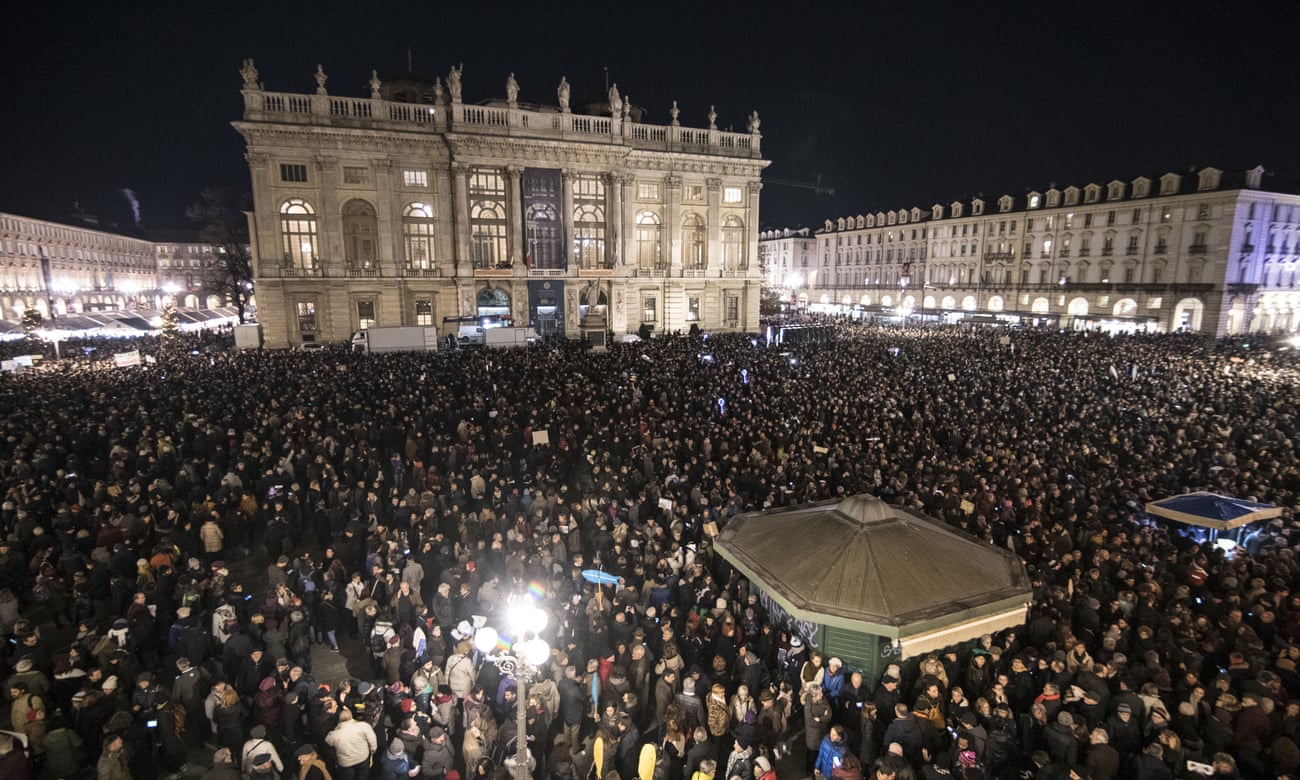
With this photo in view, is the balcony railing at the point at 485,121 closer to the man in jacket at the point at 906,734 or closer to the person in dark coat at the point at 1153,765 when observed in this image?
the man in jacket at the point at 906,734

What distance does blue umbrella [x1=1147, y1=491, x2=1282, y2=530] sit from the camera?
10531 millimetres

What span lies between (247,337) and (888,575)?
38437mm

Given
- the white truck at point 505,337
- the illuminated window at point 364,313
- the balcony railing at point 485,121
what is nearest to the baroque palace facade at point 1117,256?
the balcony railing at point 485,121

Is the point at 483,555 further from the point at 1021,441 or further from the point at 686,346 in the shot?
the point at 686,346

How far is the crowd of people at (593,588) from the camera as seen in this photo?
20.2 feet

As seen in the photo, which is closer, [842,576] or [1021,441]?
[842,576]

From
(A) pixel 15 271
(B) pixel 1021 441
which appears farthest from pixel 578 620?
(A) pixel 15 271

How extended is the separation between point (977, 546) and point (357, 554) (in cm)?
928

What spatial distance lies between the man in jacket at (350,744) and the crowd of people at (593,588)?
36 millimetres

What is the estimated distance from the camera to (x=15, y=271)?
66250 millimetres

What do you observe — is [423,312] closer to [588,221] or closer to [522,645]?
[588,221]

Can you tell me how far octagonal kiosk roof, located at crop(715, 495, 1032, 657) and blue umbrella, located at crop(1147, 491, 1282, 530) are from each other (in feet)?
16.5

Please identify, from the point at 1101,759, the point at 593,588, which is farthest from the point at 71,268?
the point at 1101,759

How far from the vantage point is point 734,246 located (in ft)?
158
